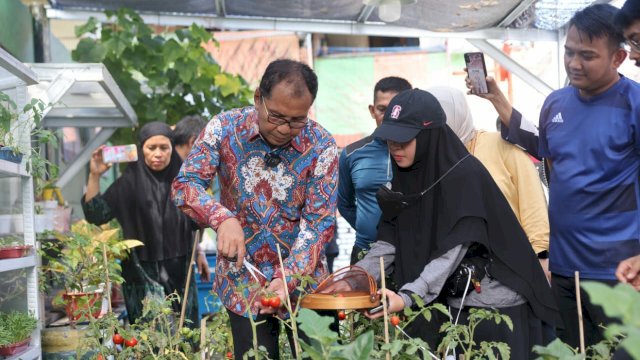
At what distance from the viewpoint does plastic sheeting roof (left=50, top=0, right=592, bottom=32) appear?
6750 millimetres

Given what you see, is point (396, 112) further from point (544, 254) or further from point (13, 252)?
point (13, 252)

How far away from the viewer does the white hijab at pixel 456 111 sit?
4.16 m

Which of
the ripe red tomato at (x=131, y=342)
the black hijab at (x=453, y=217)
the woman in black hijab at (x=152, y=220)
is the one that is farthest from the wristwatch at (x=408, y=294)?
the woman in black hijab at (x=152, y=220)

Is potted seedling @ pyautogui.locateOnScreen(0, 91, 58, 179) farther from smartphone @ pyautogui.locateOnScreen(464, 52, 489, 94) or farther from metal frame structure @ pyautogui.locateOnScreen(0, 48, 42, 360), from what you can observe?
smartphone @ pyautogui.locateOnScreen(464, 52, 489, 94)

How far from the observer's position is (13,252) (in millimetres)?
4082

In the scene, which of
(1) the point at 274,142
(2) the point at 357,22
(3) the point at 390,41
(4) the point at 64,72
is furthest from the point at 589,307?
(3) the point at 390,41

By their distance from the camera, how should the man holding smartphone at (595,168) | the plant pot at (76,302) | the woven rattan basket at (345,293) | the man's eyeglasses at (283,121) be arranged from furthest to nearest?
the plant pot at (76,302), the man holding smartphone at (595,168), the man's eyeglasses at (283,121), the woven rattan basket at (345,293)

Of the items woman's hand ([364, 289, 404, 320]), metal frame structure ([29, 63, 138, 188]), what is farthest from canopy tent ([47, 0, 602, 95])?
woman's hand ([364, 289, 404, 320])

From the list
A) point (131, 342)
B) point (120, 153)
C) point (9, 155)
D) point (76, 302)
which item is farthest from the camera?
point (120, 153)

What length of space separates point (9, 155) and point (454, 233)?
1.92 meters

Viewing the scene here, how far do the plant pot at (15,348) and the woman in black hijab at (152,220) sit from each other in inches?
81.4

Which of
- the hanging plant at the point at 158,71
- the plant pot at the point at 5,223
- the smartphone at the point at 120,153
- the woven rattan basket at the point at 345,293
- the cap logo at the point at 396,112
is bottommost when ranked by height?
the woven rattan basket at the point at 345,293

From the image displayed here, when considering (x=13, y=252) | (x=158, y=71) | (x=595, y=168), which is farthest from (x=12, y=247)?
(x=158, y=71)

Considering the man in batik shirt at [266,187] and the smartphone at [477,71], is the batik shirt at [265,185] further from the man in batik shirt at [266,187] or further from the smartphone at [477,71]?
the smartphone at [477,71]
